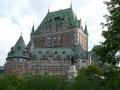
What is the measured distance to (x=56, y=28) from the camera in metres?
127

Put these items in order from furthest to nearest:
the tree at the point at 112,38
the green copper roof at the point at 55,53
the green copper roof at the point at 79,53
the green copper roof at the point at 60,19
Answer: the green copper roof at the point at 60,19
the green copper roof at the point at 55,53
the green copper roof at the point at 79,53
the tree at the point at 112,38

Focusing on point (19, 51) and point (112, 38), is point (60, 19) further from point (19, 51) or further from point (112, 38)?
point (112, 38)

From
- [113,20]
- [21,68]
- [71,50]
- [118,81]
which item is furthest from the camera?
[71,50]

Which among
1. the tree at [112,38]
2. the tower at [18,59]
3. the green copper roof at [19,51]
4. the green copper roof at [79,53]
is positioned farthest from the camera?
the green copper roof at [79,53]

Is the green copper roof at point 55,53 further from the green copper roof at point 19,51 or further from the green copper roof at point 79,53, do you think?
the green copper roof at point 19,51

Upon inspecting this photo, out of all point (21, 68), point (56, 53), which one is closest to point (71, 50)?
point (56, 53)

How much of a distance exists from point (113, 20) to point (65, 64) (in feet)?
286

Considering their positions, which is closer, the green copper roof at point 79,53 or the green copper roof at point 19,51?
the green copper roof at point 19,51

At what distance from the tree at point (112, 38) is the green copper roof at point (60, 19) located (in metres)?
98.6

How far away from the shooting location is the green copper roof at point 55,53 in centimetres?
11144

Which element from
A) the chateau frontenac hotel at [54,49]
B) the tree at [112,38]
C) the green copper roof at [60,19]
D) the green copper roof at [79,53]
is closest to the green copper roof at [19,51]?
the chateau frontenac hotel at [54,49]

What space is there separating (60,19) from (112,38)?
10735 centimetres

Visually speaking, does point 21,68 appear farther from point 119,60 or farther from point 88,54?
point 119,60

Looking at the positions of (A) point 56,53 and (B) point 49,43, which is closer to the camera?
(A) point 56,53
